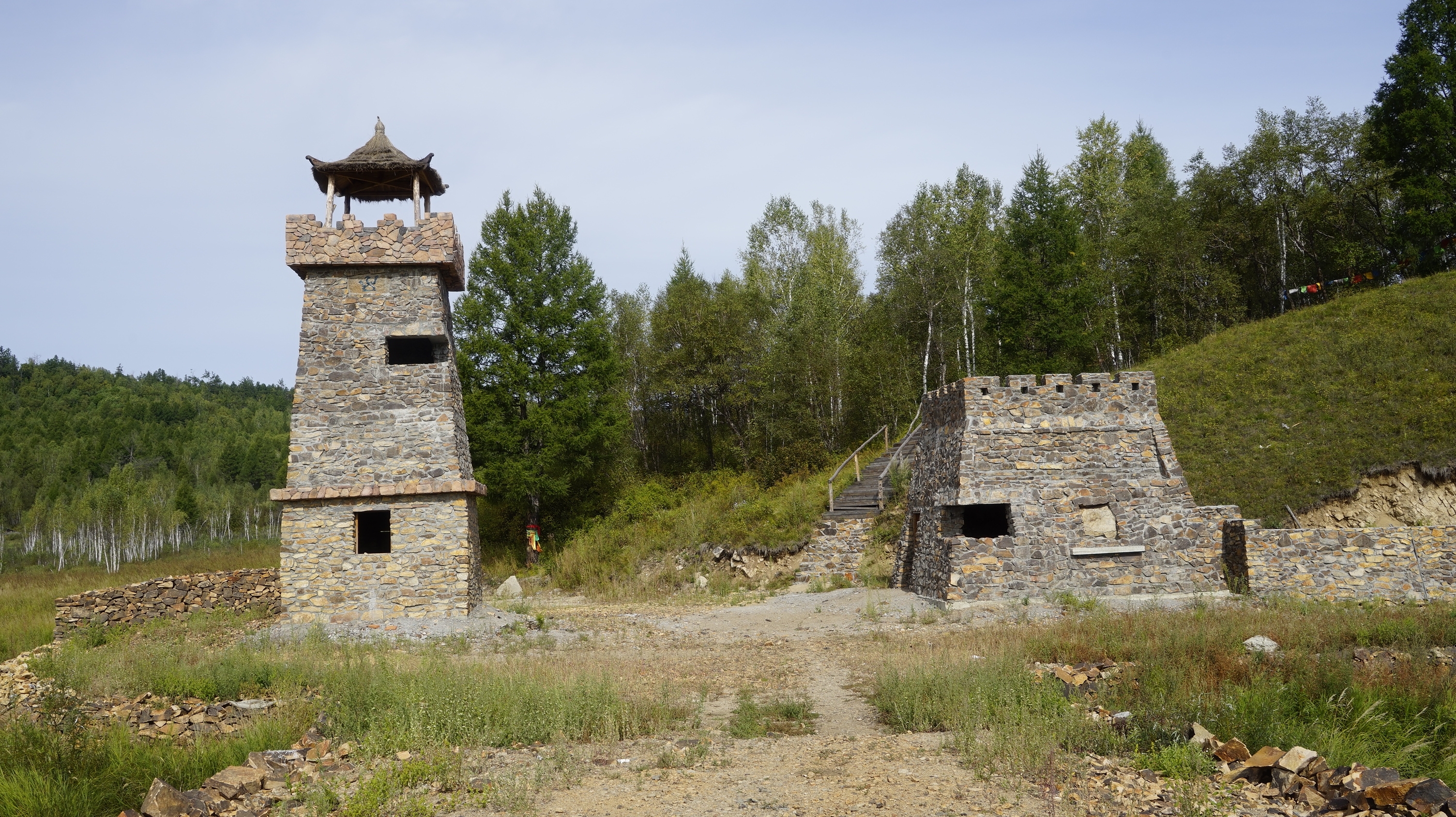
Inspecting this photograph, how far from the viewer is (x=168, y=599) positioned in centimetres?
1886

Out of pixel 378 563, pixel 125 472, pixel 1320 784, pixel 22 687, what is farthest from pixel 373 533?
pixel 125 472

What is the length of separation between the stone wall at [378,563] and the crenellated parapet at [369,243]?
16.5 feet

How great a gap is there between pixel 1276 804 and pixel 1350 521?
1632cm

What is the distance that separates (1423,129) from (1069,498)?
1078 inches

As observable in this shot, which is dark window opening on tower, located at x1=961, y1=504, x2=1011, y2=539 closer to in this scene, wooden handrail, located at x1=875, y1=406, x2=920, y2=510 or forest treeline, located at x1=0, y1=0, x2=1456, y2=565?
wooden handrail, located at x1=875, y1=406, x2=920, y2=510

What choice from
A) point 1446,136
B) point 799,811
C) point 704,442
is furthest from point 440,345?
point 1446,136

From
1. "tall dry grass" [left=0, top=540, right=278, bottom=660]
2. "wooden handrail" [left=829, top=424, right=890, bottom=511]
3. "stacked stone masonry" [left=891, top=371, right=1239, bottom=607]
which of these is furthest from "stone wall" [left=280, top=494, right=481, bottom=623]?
"wooden handrail" [left=829, top=424, right=890, bottom=511]

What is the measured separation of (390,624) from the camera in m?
16.3

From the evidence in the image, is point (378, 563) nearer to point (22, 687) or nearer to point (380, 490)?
point (380, 490)

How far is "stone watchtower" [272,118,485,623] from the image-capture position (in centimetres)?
1662

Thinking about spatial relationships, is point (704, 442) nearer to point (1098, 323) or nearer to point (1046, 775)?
point (1098, 323)

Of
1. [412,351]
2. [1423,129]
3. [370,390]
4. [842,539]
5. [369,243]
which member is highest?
[1423,129]

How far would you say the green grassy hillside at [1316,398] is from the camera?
19.9 m

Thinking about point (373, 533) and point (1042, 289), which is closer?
point (373, 533)
